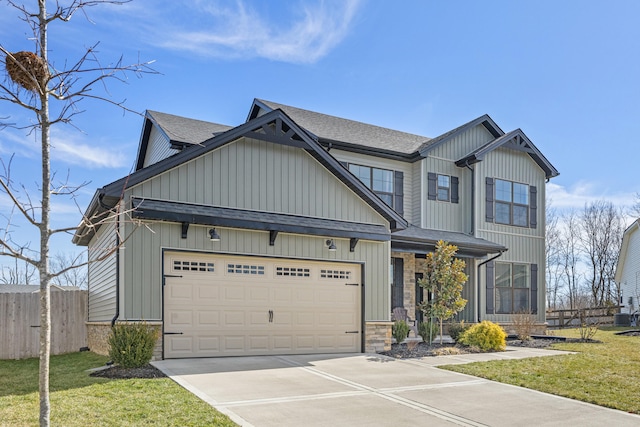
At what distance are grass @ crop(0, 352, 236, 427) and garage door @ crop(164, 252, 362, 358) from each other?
2.43m

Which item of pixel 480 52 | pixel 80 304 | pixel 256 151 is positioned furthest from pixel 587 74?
pixel 80 304

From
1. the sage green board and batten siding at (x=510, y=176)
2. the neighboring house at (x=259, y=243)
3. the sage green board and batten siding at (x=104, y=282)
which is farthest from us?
the sage green board and batten siding at (x=510, y=176)

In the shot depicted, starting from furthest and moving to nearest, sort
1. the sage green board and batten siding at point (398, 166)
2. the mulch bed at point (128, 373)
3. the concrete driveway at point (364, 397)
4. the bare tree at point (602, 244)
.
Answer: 1. the bare tree at point (602, 244)
2. the sage green board and batten siding at point (398, 166)
3. the mulch bed at point (128, 373)
4. the concrete driveway at point (364, 397)

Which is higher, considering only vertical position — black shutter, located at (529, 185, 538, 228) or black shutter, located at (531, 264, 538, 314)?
black shutter, located at (529, 185, 538, 228)

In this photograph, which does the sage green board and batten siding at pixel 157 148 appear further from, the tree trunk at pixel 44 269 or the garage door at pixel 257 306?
the tree trunk at pixel 44 269

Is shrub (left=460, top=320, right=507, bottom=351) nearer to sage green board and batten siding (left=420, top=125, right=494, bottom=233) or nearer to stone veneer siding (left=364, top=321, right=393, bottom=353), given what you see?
stone veneer siding (left=364, top=321, right=393, bottom=353)

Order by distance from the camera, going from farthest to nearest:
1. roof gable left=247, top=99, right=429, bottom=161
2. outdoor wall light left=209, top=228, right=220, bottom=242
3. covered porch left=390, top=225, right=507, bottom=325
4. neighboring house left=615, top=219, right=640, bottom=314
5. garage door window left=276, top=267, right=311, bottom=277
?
neighboring house left=615, top=219, right=640, bottom=314 < roof gable left=247, top=99, right=429, bottom=161 < covered porch left=390, top=225, right=507, bottom=325 < garage door window left=276, top=267, right=311, bottom=277 < outdoor wall light left=209, top=228, right=220, bottom=242

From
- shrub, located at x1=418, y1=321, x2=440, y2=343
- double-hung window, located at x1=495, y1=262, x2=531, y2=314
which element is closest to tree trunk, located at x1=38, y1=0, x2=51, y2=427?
shrub, located at x1=418, y1=321, x2=440, y2=343

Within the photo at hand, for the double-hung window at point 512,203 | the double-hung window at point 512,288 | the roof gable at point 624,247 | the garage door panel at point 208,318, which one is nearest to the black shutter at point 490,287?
the double-hung window at point 512,288

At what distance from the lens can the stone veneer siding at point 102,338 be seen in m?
10.8

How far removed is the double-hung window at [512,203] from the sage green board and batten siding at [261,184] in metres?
7.76

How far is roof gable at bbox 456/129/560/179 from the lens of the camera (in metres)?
19.2

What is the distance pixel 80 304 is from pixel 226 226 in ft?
19.7

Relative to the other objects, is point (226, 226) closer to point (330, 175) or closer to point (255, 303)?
point (255, 303)
